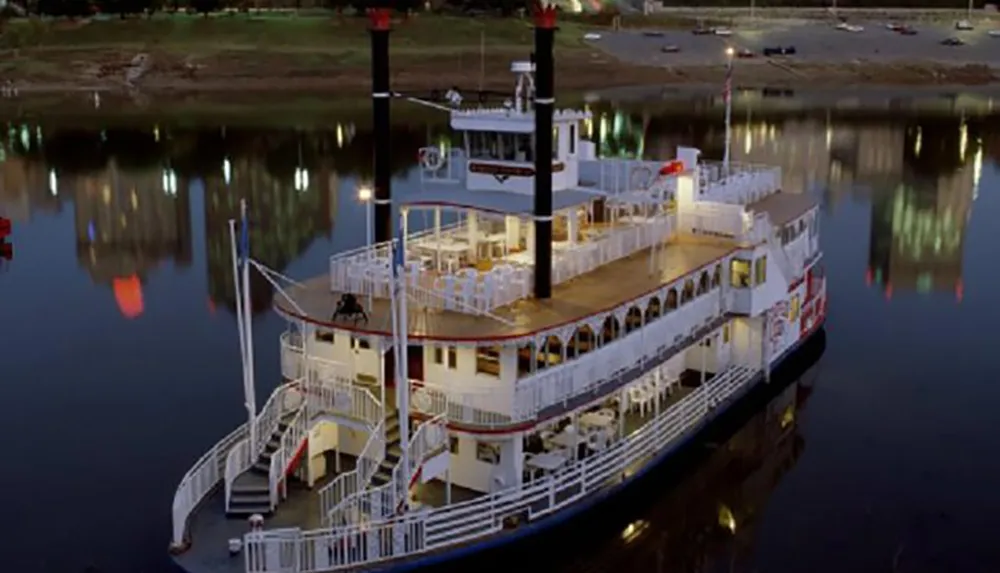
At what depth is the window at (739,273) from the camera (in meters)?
31.7

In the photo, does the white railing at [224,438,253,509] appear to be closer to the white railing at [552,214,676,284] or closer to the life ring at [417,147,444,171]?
the white railing at [552,214,676,284]

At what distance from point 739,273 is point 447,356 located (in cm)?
1071

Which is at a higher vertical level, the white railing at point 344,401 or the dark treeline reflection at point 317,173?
the white railing at point 344,401

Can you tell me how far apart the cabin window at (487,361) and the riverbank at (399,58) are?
99010 millimetres

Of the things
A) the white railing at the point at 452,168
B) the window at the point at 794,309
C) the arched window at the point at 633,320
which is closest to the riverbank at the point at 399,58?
the window at the point at 794,309

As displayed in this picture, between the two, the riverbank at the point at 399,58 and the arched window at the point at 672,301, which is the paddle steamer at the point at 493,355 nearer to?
the arched window at the point at 672,301

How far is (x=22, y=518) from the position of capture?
26.6 metres

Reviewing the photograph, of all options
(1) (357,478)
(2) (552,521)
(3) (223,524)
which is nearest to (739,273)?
(2) (552,521)

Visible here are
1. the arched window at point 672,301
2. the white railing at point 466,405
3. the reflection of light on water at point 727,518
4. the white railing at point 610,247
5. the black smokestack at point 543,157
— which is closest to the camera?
the white railing at point 466,405

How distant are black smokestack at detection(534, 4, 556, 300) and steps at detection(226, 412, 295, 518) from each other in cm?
693

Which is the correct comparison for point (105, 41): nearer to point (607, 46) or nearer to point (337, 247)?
point (607, 46)

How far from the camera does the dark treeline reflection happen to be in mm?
52438

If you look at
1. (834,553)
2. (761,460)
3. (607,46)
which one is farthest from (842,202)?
(607,46)

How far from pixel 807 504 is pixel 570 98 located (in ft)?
324
